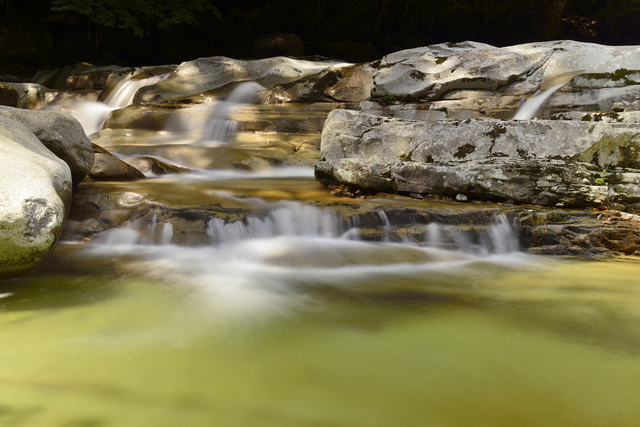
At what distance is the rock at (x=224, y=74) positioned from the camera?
38.3ft

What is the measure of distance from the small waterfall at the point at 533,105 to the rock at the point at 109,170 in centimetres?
674

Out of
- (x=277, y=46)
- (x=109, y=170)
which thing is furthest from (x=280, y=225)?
(x=277, y=46)

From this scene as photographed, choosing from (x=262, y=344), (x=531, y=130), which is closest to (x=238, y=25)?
(x=531, y=130)

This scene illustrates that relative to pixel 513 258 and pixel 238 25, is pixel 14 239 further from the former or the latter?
pixel 238 25

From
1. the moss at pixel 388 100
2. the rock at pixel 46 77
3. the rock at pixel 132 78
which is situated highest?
the rock at pixel 46 77

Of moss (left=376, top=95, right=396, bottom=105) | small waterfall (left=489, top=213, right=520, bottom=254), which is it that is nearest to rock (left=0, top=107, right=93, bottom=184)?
small waterfall (left=489, top=213, right=520, bottom=254)

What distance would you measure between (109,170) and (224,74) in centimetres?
754

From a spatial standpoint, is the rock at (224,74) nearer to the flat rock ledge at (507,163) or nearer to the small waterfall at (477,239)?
the flat rock ledge at (507,163)

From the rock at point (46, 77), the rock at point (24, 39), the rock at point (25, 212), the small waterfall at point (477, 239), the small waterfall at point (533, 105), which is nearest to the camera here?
the rock at point (25, 212)

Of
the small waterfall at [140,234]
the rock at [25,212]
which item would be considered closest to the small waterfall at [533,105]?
the small waterfall at [140,234]

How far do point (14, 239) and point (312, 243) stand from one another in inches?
96.3

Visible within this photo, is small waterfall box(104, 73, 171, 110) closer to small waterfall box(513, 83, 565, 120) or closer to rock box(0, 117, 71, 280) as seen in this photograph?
rock box(0, 117, 71, 280)

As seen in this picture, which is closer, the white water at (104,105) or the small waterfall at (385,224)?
the small waterfall at (385,224)

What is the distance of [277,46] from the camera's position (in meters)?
18.7
